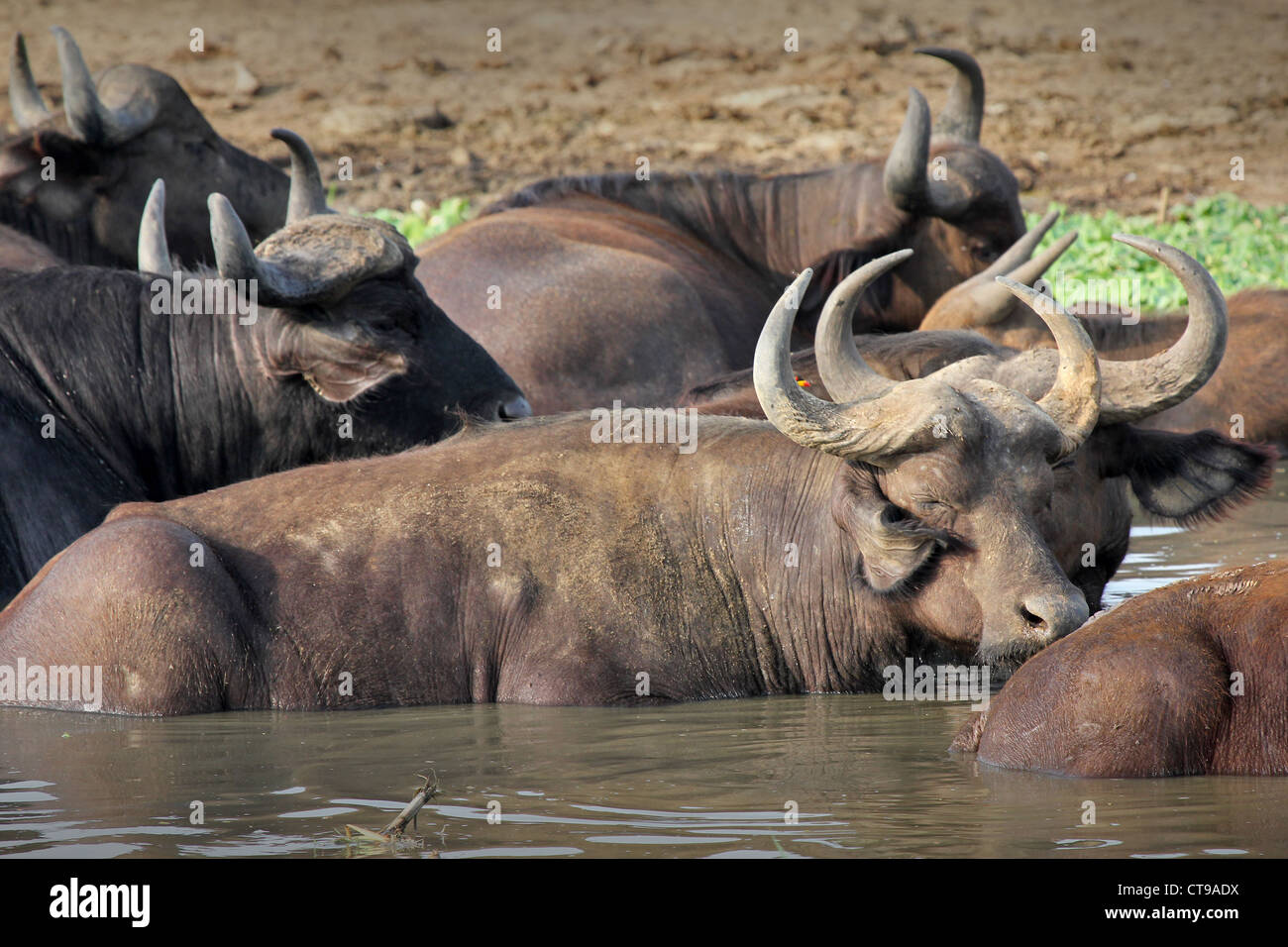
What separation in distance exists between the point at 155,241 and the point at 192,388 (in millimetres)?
985

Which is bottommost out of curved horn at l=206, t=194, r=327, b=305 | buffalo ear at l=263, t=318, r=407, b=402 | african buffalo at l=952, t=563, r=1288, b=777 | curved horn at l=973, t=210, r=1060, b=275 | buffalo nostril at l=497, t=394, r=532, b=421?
african buffalo at l=952, t=563, r=1288, b=777

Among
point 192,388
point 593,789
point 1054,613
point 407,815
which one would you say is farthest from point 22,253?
point 1054,613

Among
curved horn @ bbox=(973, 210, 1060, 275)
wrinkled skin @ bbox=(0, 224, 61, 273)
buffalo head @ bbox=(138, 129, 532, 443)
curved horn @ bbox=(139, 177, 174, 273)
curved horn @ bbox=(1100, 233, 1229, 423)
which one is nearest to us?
curved horn @ bbox=(1100, 233, 1229, 423)

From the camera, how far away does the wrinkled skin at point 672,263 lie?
10133 mm

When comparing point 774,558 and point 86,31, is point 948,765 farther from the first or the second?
point 86,31

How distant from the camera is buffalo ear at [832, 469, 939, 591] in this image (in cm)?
640

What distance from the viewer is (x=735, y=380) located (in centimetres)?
805

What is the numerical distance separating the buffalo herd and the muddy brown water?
0.53 ft

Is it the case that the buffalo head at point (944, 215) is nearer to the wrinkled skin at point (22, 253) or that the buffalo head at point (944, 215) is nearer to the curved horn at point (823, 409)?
the wrinkled skin at point (22, 253)

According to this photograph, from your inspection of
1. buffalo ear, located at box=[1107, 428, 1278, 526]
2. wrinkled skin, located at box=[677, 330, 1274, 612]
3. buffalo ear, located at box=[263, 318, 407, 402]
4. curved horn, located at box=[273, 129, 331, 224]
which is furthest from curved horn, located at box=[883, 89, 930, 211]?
buffalo ear, located at box=[1107, 428, 1278, 526]

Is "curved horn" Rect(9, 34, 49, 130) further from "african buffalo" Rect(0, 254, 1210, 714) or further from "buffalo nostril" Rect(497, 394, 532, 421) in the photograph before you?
"african buffalo" Rect(0, 254, 1210, 714)

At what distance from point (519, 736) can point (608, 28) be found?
1746cm

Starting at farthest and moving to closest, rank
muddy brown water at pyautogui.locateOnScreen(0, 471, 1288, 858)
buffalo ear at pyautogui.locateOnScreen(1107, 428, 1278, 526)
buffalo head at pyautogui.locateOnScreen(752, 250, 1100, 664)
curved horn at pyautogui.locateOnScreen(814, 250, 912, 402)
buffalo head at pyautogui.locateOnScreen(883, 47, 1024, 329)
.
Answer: buffalo head at pyautogui.locateOnScreen(883, 47, 1024, 329) → buffalo ear at pyautogui.locateOnScreen(1107, 428, 1278, 526) → curved horn at pyautogui.locateOnScreen(814, 250, 912, 402) → buffalo head at pyautogui.locateOnScreen(752, 250, 1100, 664) → muddy brown water at pyautogui.locateOnScreen(0, 471, 1288, 858)

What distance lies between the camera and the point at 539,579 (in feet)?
22.4
